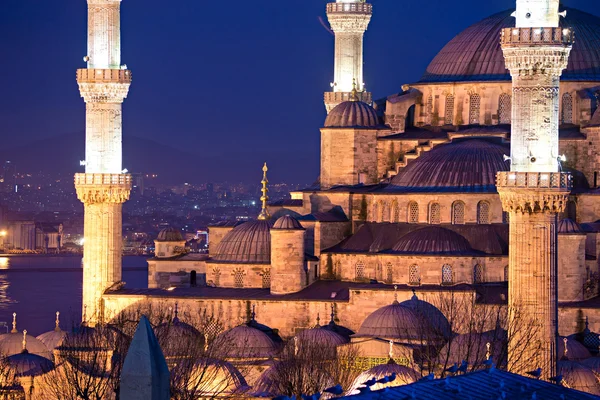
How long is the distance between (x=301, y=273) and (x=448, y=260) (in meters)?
4.63

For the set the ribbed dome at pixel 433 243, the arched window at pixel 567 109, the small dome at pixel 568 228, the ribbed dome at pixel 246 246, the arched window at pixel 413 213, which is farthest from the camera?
the arched window at pixel 567 109

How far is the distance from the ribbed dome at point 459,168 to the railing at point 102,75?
28.9ft

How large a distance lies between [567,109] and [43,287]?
72.3 m

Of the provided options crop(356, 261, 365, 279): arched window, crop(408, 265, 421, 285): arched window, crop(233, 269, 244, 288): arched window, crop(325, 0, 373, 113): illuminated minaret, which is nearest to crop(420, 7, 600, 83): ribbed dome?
crop(325, 0, 373, 113): illuminated minaret

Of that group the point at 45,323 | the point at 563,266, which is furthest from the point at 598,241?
the point at 45,323

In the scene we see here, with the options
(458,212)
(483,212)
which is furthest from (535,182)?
(458,212)

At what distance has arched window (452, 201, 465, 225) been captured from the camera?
60.2m

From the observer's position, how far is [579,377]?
2007 inches

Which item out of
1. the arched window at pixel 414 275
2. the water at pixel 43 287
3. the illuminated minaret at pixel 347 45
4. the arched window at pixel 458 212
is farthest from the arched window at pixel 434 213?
the water at pixel 43 287

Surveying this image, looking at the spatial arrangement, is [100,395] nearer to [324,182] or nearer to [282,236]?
[282,236]

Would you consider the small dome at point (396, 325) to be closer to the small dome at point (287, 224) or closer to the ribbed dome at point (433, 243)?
the ribbed dome at point (433, 243)

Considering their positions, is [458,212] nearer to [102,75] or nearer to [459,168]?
[459,168]

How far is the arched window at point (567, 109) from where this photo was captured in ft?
208

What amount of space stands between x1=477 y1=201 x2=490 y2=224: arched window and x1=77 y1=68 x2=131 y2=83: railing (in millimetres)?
11285
